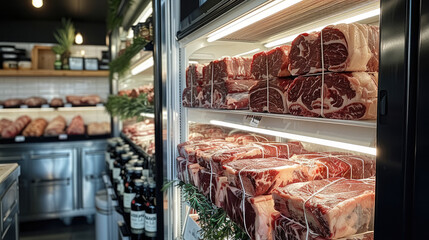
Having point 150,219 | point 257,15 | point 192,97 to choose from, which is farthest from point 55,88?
point 257,15

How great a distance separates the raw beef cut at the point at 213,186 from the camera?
1297 millimetres

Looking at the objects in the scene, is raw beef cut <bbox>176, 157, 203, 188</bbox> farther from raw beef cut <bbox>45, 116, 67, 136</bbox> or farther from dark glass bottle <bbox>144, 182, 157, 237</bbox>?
raw beef cut <bbox>45, 116, 67, 136</bbox>

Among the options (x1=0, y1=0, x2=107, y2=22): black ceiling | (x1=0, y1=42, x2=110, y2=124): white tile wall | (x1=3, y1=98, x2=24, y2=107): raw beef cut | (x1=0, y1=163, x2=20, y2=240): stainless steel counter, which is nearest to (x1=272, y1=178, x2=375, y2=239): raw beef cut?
(x1=0, y1=163, x2=20, y2=240): stainless steel counter

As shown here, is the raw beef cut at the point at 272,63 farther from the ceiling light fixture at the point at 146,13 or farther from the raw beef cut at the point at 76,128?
the raw beef cut at the point at 76,128

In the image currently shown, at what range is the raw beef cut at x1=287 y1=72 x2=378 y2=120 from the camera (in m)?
0.84

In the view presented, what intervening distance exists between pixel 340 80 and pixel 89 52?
5772 millimetres

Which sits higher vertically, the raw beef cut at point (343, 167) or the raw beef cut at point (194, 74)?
the raw beef cut at point (194, 74)

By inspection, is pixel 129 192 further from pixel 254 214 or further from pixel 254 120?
pixel 254 214

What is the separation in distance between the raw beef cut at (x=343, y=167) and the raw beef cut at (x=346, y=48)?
0.30 metres

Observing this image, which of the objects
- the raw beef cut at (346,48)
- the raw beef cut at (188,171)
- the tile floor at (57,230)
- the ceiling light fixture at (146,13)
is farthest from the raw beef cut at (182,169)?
the tile floor at (57,230)

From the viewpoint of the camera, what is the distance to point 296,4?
3.82ft

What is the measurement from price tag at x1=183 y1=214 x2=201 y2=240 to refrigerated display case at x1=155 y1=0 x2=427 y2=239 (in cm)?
32

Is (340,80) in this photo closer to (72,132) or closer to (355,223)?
(355,223)

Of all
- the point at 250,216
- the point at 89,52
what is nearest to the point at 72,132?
the point at 89,52
